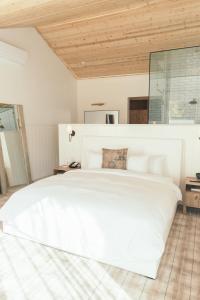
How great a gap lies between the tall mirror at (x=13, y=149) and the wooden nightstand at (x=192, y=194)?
3.07 metres

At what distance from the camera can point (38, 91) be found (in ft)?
16.2

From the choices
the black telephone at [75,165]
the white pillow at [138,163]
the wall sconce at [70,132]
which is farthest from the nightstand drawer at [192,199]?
the wall sconce at [70,132]

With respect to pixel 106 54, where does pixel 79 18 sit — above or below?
above

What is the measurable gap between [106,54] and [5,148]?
298 cm

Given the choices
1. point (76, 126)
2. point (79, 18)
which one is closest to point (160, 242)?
point (76, 126)

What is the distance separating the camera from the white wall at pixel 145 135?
3.55 m

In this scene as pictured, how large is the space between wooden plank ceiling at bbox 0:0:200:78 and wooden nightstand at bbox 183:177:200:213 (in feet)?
8.69

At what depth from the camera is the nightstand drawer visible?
3223 millimetres

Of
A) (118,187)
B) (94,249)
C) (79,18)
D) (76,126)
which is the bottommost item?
(94,249)

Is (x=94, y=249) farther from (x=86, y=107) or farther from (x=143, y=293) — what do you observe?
(x=86, y=107)

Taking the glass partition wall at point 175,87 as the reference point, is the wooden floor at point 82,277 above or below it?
below

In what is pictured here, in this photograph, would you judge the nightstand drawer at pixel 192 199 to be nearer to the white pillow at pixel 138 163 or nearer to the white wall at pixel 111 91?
the white pillow at pixel 138 163

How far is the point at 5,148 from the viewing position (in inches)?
165

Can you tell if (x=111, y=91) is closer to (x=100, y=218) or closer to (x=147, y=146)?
(x=147, y=146)
